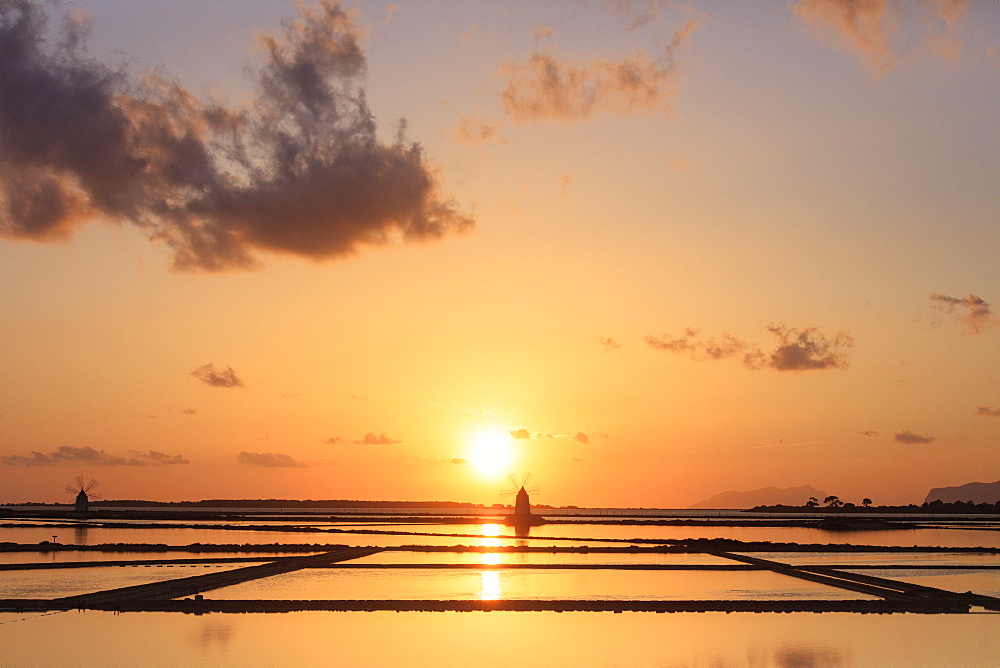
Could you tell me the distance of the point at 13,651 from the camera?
56.3ft

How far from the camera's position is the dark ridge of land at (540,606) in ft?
73.7

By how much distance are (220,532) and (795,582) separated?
132ft

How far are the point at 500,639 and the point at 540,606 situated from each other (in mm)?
3815

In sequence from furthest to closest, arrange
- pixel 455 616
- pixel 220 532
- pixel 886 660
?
1. pixel 220 532
2. pixel 455 616
3. pixel 886 660

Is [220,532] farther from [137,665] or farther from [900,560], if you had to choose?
[137,665]

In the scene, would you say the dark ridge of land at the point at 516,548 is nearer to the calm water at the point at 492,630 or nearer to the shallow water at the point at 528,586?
the shallow water at the point at 528,586

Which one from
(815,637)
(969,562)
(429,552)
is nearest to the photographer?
(815,637)

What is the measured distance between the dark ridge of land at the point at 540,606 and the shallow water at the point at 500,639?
0.49 m

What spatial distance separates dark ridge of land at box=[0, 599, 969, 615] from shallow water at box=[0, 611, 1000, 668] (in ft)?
1.61

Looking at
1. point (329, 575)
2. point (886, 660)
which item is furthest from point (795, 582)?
point (329, 575)

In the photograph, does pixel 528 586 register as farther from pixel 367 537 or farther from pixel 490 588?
pixel 367 537

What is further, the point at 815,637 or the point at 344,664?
the point at 815,637

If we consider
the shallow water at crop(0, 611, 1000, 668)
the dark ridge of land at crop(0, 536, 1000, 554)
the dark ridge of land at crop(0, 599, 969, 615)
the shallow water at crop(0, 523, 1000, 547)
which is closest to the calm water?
the shallow water at crop(0, 611, 1000, 668)

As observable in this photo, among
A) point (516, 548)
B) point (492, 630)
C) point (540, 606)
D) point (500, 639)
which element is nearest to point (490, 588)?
point (540, 606)
